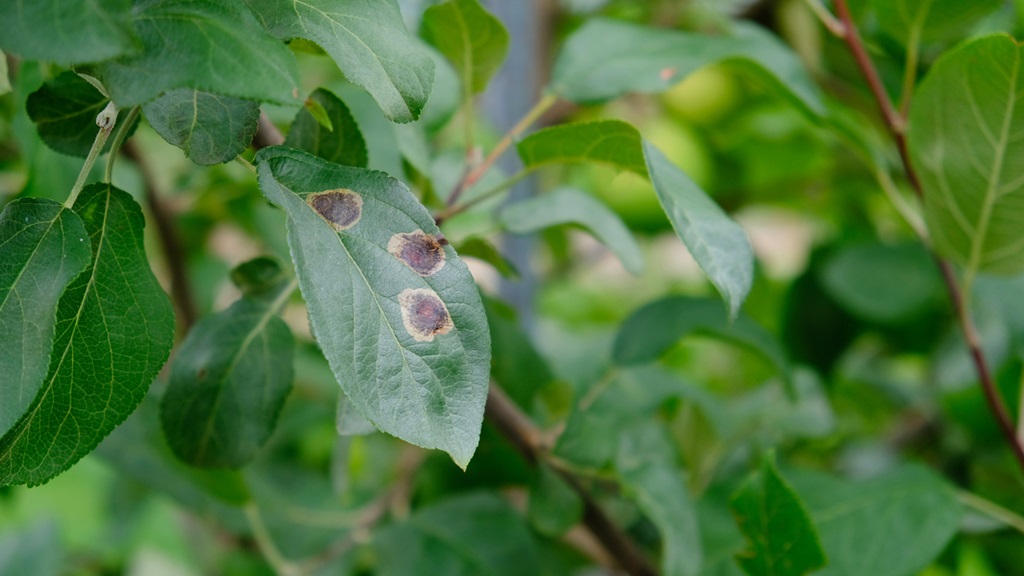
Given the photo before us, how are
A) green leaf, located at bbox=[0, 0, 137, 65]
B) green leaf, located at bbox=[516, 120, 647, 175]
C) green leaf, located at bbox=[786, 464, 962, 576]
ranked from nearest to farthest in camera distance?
green leaf, located at bbox=[0, 0, 137, 65], green leaf, located at bbox=[516, 120, 647, 175], green leaf, located at bbox=[786, 464, 962, 576]


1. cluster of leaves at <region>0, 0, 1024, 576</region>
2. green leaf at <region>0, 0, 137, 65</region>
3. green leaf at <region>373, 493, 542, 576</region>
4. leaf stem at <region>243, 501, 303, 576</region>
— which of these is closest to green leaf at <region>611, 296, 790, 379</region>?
cluster of leaves at <region>0, 0, 1024, 576</region>

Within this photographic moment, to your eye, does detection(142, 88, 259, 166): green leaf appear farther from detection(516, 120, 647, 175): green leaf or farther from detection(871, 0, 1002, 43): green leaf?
detection(871, 0, 1002, 43): green leaf

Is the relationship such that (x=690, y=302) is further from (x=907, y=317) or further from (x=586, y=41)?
(x=907, y=317)

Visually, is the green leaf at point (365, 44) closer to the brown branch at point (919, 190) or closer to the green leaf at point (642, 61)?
the green leaf at point (642, 61)

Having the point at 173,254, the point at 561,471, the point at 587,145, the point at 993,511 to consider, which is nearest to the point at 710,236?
the point at 587,145

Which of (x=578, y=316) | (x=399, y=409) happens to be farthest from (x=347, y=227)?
(x=578, y=316)

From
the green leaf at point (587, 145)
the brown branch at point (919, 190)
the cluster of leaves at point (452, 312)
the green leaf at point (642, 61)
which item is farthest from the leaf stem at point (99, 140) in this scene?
the brown branch at point (919, 190)

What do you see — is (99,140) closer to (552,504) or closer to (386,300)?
(386,300)
